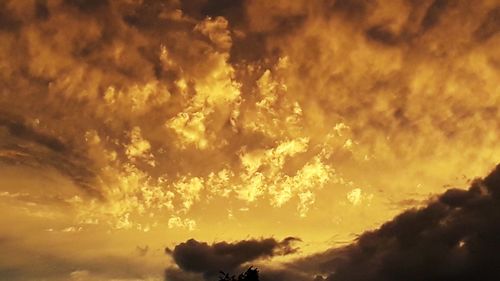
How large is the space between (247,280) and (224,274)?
346 centimetres

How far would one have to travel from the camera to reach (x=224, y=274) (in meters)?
60.5

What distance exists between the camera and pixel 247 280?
58.6 metres
